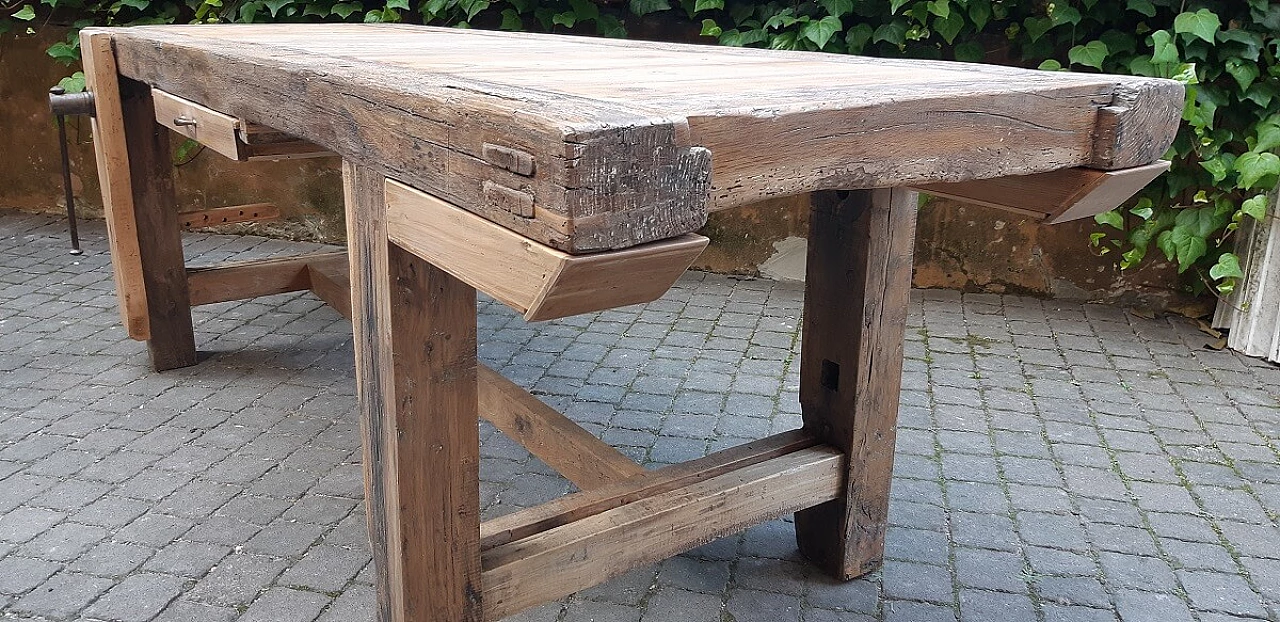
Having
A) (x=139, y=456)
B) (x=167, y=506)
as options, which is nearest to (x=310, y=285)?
(x=139, y=456)

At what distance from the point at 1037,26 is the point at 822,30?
80 cm

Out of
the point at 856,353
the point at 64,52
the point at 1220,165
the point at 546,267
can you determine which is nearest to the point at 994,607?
the point at 856,353

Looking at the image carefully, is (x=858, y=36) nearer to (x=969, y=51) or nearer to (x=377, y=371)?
(x=969, y=51)

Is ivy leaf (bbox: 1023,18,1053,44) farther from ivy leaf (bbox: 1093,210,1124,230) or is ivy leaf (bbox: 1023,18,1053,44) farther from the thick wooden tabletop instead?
the thick wooden tabletop

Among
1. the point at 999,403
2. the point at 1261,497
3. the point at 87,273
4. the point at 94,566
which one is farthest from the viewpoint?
the point at 87,273

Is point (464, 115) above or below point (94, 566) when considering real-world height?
above

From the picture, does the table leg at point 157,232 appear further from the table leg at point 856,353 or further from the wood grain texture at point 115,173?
the table leg at point 856,353

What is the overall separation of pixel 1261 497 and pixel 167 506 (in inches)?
108

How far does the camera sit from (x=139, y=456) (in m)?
2.67

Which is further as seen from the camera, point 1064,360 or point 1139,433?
point 1064,360

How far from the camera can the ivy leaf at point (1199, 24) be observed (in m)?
3.41

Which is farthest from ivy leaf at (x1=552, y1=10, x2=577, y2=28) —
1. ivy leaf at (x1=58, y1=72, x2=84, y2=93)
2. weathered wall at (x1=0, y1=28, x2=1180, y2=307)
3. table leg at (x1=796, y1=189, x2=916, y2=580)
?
table leg at (x1=796, y1=189, x2=916, y2=580)

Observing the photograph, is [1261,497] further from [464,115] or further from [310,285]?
[310,285]

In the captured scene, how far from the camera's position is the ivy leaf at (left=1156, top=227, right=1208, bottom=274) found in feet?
12.0
